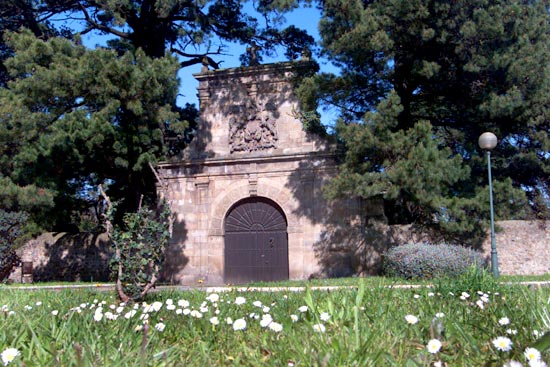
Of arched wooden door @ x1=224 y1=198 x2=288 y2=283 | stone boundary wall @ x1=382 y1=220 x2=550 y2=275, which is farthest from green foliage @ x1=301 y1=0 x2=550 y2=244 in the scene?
arched wooden door @ x1=224 y1=198 x2=288 y2=283

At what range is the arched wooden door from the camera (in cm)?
1714

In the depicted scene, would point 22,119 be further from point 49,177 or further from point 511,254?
point 511,254

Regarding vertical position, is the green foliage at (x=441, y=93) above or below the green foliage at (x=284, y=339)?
above

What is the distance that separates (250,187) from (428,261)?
700cm

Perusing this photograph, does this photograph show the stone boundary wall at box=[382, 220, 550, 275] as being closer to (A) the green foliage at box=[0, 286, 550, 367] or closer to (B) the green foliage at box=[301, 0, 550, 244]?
(B) the green foliage at box=[301, 0, 550, 244]

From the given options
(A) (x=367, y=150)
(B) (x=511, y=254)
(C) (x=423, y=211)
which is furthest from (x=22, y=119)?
(B) (x=511, y=254)

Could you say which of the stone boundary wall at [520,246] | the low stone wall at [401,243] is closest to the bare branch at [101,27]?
the low stone wall at [401,243]

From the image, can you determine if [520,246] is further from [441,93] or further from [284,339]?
[284,339]

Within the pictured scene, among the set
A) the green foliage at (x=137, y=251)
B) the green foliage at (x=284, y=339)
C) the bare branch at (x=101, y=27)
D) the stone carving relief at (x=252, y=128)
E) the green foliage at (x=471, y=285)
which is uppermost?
the bare branch at (x=101, y=27)

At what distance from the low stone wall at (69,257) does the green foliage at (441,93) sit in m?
9.20

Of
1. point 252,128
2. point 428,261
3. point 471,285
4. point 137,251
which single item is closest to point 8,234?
point 252,128

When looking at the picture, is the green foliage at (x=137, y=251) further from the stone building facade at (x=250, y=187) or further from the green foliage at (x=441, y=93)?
the stone building facade at (x=250, y=187)

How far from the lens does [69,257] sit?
743 inches

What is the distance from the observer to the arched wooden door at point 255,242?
1714 centimetres
